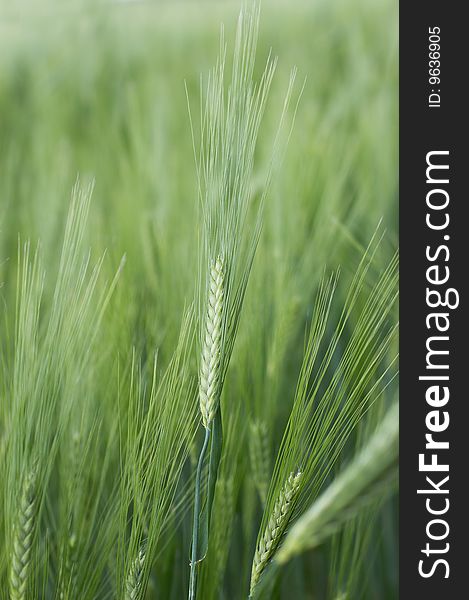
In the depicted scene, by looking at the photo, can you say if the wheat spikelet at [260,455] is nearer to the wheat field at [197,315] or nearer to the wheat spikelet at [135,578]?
the wheat field at [197,315]

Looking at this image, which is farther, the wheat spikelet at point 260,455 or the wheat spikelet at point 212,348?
the wheat spikelet at point 260,455

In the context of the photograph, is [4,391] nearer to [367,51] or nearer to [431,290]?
[431,290]

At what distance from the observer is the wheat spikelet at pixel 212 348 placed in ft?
1.16

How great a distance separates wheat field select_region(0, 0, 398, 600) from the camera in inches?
14.7

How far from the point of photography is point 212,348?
361mm

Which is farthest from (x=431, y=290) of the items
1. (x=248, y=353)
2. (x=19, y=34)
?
(x=19, y=34)

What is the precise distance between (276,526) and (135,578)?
0.09m

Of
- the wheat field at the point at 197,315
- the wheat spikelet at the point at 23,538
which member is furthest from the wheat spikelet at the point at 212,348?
the wheat spikelet at the point at 23,538

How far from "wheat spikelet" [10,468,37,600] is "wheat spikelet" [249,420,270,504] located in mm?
156

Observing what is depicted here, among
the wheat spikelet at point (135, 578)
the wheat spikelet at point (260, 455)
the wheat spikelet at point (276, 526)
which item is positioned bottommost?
the wheat spikelet at point (135, 578)

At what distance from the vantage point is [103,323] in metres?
0.51

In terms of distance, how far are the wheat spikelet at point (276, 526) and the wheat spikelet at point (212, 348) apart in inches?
2.3

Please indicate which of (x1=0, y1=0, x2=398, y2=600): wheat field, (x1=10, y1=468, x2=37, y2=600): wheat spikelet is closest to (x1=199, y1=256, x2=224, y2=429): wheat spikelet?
(x1=0, y1=0, x2=398, y2=600): wheat field

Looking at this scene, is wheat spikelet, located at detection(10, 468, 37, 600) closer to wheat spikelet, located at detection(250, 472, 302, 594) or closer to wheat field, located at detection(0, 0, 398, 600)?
wheat field, located at detection(0, 0, 398, 600)
